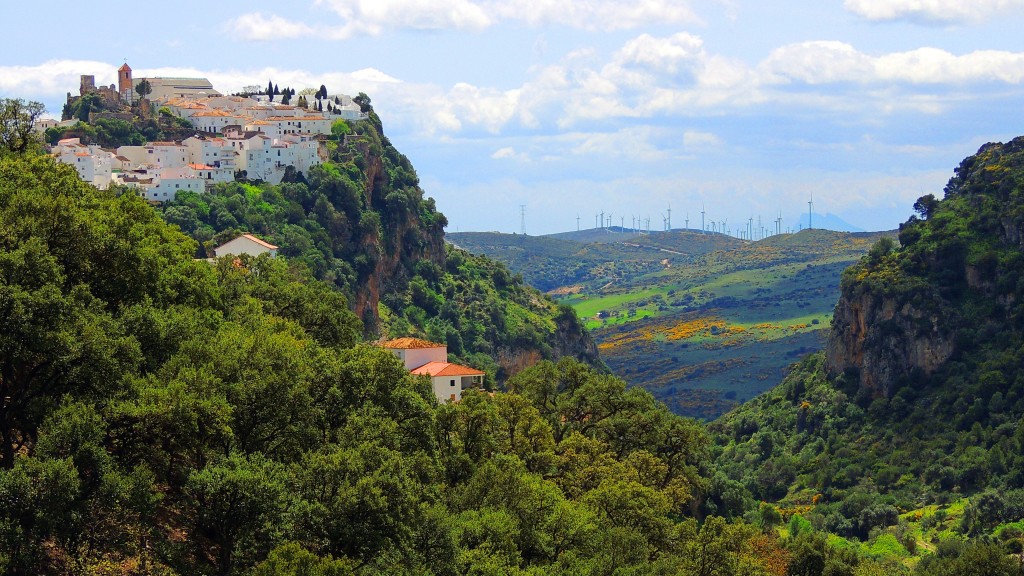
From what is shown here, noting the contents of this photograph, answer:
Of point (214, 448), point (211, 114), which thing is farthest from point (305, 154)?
point (214, 448)

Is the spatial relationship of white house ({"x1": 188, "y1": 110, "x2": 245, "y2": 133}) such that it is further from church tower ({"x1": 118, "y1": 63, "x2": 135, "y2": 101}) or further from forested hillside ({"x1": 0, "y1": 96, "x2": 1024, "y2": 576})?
forested hillside ({"x1": 0, "y1": 96, "x2": 1024, "y2": 576})

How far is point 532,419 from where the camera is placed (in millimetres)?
60656

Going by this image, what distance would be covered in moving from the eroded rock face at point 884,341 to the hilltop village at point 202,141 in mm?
62954

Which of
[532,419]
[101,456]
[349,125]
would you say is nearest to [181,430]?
[101,456]

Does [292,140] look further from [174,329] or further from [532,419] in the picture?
[174,329]

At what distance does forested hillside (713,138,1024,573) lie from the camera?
114 metres

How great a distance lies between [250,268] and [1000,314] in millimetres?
84389

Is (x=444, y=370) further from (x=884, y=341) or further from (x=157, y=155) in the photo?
(x=884, y=341)

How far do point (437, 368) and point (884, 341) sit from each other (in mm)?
68743

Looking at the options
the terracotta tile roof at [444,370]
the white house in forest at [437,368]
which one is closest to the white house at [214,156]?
the white house in forest at [437,368]

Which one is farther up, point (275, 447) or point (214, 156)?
point (214, 156)

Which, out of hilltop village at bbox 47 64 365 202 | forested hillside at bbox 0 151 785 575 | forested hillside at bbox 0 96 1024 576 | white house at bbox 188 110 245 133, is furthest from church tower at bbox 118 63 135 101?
forested hillside at bbox 0 151 785 575

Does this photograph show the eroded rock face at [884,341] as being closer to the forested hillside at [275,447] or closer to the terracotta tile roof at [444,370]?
the forested hillside at [275,447]

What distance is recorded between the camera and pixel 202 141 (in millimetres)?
140000
